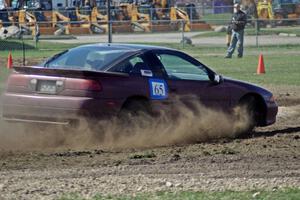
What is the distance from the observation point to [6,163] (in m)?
10.4

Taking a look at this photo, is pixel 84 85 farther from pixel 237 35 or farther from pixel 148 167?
pixel 237 35

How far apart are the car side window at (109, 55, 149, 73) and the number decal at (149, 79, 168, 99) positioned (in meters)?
0.28

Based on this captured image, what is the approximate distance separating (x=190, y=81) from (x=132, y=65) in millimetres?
1077

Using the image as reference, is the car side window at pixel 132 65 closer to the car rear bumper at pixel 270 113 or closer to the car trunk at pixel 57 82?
the car trunk at pixel 57 82

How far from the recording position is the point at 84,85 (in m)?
12.0

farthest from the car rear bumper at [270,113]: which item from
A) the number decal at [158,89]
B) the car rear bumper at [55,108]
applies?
the car rear bumper at [55,108]

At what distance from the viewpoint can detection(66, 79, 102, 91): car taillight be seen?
1204 centimetres

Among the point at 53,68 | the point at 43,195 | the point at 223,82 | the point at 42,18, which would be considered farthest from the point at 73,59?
the point at 42,18

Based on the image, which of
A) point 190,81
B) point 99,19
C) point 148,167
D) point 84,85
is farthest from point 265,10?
point 148,167

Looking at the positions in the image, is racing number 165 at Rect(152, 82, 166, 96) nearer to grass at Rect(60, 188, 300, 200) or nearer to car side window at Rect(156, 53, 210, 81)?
car side window at Rect(156, 53, 210, 81)

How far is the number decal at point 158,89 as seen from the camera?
12781mm

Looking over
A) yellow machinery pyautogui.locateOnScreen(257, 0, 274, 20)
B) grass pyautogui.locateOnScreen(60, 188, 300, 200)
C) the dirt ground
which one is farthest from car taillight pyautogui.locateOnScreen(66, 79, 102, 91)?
yellow machinery pyautogui.locateOnScreen(257, 0, 274, 20)

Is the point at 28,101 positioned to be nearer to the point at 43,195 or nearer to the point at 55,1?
the point at 43,195

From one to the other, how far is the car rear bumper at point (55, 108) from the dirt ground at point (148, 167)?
0.34 meters
